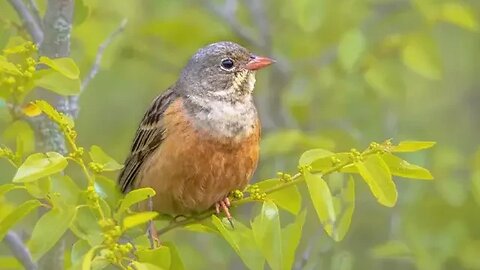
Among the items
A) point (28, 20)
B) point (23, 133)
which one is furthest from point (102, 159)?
point (28, 20)

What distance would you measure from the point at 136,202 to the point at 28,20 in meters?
1.42

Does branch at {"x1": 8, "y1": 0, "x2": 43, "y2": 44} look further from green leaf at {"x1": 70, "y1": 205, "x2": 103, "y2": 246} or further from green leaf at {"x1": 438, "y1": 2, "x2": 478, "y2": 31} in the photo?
green leaf at {"x1": 438, "y1": 2, "x2": 478, "y2": 31}

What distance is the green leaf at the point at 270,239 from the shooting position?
3.59 m

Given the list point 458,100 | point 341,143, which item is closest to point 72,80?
point 341,143

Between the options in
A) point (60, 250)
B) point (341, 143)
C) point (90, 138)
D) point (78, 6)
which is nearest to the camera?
point (60, 250)

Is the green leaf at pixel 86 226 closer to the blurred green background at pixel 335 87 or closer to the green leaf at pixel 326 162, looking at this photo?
the green leaf at pixel 326 162

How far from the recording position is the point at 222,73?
5324mm

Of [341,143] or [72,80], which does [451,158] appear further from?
[72,80]

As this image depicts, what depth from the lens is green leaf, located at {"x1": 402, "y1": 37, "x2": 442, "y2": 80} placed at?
5.97 meters

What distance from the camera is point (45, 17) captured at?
4.86m

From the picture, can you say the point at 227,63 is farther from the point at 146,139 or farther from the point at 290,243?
the point at 290,243

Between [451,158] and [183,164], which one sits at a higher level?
[451,158]

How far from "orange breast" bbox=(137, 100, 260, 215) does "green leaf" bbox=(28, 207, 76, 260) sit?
1428mm

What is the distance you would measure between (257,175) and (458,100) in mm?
2422
